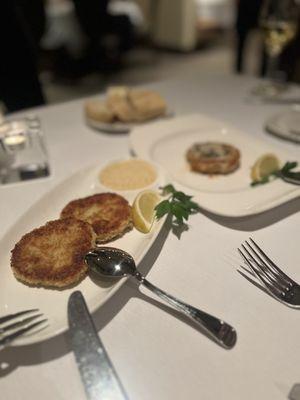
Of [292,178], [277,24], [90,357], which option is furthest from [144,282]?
[277,24]

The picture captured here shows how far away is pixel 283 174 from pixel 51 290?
0.66 m

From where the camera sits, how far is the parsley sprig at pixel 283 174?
40.4 inches

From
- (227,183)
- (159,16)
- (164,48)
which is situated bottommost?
(164,48)

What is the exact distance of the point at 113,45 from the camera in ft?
17.7

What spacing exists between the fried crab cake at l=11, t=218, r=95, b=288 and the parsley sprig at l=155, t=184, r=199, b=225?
0.17 m

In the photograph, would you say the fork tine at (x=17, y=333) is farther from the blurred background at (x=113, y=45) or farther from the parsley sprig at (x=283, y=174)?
the blurred background at (x=113, y=45)

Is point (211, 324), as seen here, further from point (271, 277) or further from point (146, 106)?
Answer: point (146, 106)

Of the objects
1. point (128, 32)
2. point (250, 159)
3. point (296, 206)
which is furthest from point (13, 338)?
point (128, 32)

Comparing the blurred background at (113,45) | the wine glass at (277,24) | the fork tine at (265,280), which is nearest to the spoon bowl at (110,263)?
the fork tine at (265,280)

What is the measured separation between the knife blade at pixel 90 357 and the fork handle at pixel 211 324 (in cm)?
15

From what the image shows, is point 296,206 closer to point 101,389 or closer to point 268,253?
point 268,253

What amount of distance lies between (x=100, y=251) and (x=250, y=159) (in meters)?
0.66

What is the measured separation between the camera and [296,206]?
3.28ft

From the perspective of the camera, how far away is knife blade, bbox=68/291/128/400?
0.55m
